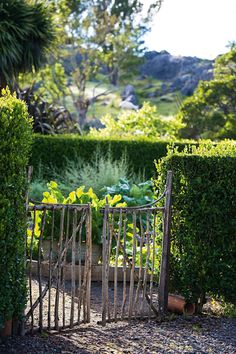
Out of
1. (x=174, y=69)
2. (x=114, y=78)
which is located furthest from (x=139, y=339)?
(x=174, y=69)

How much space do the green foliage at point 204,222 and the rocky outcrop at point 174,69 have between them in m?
57.6

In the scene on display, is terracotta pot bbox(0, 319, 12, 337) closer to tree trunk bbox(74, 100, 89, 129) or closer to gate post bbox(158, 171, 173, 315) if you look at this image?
gate post bbox(158, 171, 173, 315)

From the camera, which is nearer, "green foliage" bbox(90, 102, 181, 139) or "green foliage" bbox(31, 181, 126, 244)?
"green foliage" bbox(31, 181, 126, 244)

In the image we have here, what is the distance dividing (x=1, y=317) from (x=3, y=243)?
0.55 meters

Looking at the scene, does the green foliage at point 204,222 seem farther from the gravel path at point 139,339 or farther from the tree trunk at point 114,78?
the tree trunk at point 114,78

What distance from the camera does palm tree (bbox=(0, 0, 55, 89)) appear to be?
53.6 ft

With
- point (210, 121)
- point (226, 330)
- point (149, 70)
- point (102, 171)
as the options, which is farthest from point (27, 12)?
point (149, 70)

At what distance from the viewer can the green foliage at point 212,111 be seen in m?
25.7

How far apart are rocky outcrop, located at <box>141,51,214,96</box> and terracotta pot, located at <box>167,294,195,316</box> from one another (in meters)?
57.6

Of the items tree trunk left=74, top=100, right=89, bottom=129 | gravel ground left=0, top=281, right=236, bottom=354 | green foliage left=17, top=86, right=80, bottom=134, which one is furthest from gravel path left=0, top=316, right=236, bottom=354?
tree trunk left=74, top=100, right=89, bottom=129

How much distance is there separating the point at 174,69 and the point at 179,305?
2643 inches

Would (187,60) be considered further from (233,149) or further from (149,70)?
(233,149)

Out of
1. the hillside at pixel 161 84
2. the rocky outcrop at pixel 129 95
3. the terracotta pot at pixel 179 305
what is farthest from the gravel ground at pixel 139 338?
the rocky outcrop at pixel 129 95

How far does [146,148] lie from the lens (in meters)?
14.2
